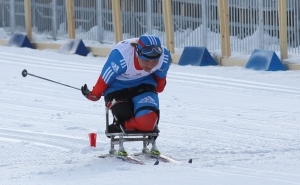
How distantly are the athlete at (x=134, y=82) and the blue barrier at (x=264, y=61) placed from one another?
319 inches

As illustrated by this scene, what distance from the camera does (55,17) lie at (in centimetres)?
2383

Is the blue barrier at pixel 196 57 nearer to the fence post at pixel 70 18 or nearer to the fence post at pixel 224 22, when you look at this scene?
the fence post at pixel 224 22

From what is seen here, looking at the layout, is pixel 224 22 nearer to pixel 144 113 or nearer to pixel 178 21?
Answer: pixel 178 21

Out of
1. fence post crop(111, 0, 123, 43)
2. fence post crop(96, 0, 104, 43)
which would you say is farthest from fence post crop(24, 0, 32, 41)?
fence post crop(111, 0, 123, 43)

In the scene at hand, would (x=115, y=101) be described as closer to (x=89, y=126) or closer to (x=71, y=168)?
(x=71, y=168)

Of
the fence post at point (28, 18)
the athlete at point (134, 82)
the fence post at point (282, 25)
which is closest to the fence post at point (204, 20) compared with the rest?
the fence post at point (282, 25)

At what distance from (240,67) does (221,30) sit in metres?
0.97

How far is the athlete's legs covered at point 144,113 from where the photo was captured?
917 cm

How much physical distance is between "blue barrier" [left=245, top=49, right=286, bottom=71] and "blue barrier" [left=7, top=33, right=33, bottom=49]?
7479 millimetres

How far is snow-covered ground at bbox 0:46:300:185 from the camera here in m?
8.44

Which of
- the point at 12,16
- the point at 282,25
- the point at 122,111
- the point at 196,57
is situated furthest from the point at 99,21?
the point at 122,111

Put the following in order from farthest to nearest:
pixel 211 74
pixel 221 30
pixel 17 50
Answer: pixel 17 50 < pixel 221 30 < pixel 211 74

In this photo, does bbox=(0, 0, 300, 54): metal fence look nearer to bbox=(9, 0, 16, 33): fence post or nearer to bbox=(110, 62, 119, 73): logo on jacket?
bbox=(9, 0, 16, 33): fence post

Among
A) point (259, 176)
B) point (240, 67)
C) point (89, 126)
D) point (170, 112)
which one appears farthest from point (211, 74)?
point (259, 176)
